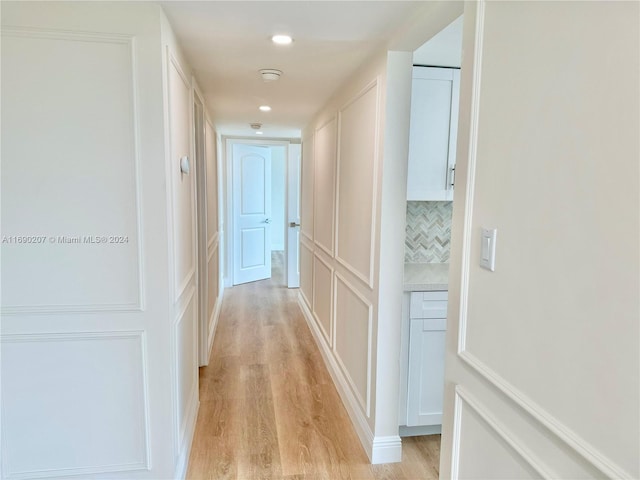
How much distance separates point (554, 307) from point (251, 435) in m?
1.99

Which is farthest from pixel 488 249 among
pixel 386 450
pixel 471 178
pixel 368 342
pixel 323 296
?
pixel 323 296

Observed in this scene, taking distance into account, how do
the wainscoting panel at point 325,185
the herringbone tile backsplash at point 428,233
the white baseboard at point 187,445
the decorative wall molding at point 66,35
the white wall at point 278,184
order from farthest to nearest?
the white wall at point 278,184 < the wainscoting panel at point 325,185 < the herringbone tile backsplash at point 428,233 < the white baseboard at point 187,445 < the decorative wall molding at point 66,35

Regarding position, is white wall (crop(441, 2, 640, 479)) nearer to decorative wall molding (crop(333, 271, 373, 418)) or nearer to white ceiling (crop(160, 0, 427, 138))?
white ceiling (crop(160, 0, 427, 138))

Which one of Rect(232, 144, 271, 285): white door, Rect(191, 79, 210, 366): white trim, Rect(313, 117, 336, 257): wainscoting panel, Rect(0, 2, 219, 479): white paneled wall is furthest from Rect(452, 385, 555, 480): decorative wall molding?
Rect(232, 144, 271, 285): white door

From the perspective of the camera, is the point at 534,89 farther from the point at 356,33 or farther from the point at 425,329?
the point at 425,329

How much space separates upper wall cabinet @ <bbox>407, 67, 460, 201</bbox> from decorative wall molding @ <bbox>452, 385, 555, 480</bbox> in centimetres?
125

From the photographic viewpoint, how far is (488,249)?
114cm

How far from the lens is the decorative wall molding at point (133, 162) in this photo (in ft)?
5.05

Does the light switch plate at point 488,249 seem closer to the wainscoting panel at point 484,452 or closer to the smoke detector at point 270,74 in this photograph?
the wainscoting panel at point 484,452

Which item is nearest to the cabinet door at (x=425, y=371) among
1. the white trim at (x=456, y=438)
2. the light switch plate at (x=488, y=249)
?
the white trim at (x=456, y=438)

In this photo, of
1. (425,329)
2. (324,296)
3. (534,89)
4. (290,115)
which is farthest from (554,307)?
(290,115)

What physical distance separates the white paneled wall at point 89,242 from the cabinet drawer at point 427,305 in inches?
47.9

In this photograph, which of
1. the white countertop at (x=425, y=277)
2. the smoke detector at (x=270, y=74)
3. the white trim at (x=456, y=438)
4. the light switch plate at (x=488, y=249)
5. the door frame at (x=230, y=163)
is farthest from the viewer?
the door frame at (x=230, y=163)

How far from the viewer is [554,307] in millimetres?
902
